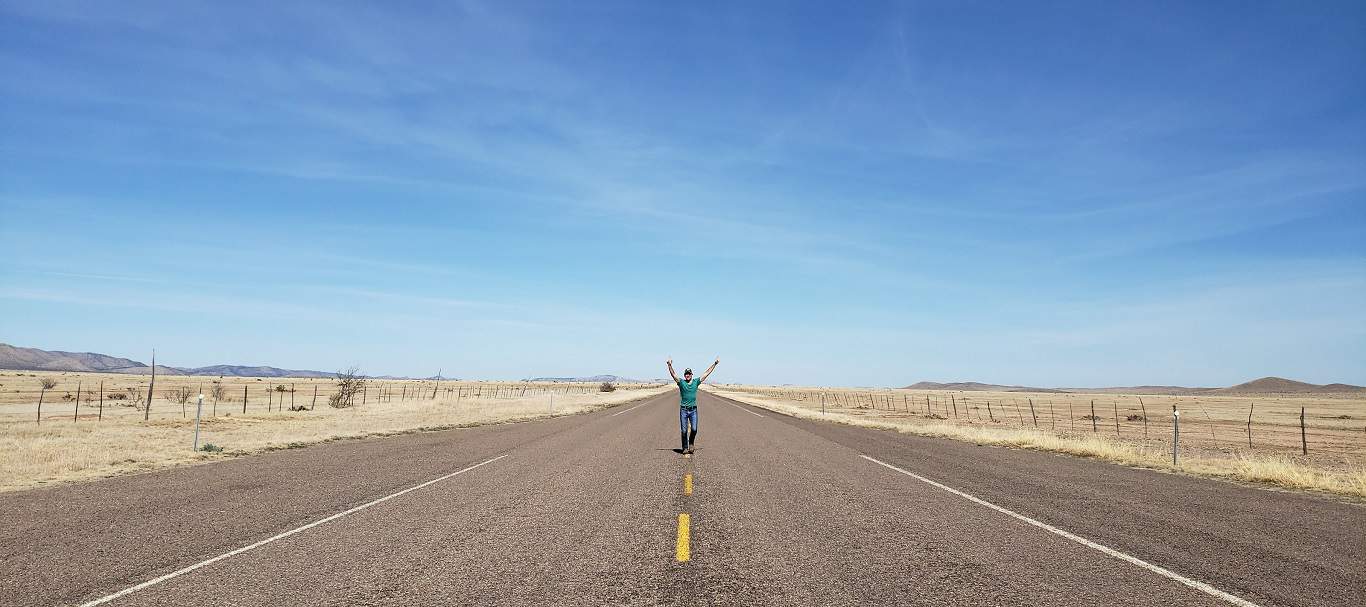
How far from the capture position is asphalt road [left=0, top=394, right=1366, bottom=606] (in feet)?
17.2

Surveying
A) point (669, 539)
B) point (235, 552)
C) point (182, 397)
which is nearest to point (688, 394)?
point (669, 539)

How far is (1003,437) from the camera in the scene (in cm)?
2152

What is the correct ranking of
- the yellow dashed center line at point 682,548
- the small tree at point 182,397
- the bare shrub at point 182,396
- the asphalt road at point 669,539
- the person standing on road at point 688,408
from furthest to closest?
1. the bare shrub at point 182,396
2. the small tree at point 182,397
3. the person standing on road at point 688,408
4. the yellow dashed center line at point 682,548
5. the asphalt road at point 669,539

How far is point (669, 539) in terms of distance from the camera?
6.88m

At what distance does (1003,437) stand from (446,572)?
20.2m

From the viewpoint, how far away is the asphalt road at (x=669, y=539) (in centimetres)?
525

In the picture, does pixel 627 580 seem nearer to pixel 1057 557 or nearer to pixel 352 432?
pixel 1057 557

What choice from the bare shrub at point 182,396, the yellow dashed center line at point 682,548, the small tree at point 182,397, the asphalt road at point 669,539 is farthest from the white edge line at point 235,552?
the bare shrub at point 182,396

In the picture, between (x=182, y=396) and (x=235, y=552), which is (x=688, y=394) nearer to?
(x=235, y=552)

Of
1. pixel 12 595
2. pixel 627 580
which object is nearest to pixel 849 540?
pixel 627 580

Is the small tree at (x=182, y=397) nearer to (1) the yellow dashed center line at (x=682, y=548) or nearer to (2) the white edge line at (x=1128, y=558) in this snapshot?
(1) the yellow dashed center line at (x=682, y=548)

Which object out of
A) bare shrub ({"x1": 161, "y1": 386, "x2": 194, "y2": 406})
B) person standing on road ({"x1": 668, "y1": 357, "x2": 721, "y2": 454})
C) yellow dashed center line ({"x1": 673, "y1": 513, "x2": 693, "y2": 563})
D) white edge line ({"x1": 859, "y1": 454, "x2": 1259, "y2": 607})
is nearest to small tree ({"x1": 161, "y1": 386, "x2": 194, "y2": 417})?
bare shrub ({"x1": 161, "y1": 386, "x2": 194, "y2": 406})

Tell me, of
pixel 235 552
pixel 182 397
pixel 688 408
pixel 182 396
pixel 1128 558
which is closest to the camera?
pixel 1128 558

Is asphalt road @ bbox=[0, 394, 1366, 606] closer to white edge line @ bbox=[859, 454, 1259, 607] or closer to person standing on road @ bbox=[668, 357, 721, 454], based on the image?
white edge line @ bbox=[859, 454, 1259, 607]
